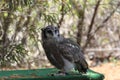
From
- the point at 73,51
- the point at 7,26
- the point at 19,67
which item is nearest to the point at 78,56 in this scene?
the point at 73,51

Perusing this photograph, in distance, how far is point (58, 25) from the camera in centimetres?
771

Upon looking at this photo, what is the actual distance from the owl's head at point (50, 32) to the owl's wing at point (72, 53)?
0.11 metres

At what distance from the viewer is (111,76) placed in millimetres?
9391

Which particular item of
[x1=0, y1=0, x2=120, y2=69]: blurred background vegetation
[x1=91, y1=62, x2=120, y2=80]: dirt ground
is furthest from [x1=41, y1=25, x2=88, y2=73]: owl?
[x1=91, y1=62, x2=120, y2=80]: dirt ground

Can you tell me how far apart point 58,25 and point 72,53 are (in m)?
2.59

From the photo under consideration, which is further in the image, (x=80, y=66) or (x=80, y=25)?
(x=80, y=25)

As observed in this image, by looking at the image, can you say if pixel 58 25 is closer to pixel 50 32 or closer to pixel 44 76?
pixel 50 32

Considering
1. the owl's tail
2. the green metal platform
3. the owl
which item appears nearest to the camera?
the green metal platform

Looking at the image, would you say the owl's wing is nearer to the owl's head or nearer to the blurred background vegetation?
the owl's head

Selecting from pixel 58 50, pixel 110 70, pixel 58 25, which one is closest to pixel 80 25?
pixel 110 70

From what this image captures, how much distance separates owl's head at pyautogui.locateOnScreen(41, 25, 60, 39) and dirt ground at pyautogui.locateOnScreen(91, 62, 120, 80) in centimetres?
434

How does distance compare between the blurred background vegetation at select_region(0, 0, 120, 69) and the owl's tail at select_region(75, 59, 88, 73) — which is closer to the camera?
the owl's tail at select_region(75, 59, 88, 73)

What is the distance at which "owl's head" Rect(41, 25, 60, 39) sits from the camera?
5008 millimetres

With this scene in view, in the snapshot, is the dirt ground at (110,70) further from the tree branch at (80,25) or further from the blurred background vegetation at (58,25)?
the tree branch at (80,25)
